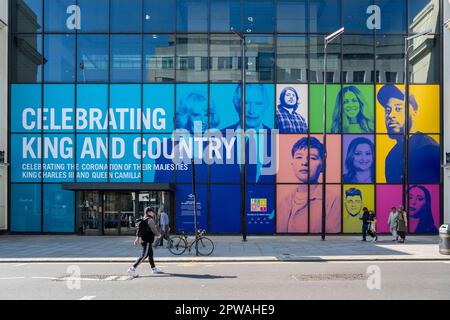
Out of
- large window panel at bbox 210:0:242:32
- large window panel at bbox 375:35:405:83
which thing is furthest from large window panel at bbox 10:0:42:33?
large window panel at bbox 375:35:405:83

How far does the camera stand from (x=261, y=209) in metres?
28.8

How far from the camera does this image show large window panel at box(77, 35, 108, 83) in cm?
2939

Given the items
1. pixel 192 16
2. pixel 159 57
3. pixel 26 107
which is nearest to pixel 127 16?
pixel 159 57

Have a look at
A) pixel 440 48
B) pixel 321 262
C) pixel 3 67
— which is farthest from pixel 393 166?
pixel 3 67

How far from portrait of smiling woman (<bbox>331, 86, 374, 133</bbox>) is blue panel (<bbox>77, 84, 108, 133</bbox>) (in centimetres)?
1243

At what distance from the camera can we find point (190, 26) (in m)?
29.3

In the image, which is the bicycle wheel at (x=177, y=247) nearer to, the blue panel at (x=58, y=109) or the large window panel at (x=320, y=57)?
the blue panel at (x=58, y=109)

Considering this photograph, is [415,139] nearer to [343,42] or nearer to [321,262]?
[343,42]

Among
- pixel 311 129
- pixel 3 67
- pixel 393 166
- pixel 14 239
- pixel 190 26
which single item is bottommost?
pixel 14 239

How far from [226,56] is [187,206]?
838cm

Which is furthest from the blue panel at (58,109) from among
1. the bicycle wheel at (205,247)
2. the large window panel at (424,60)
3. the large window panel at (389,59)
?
the large window panel at (424,60)

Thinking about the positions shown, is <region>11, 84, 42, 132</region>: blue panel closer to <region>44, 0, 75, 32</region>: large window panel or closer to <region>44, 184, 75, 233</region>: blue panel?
<region>44, 0, 75, 32</region>: large window panel

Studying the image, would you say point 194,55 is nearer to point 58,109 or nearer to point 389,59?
point 58,109
